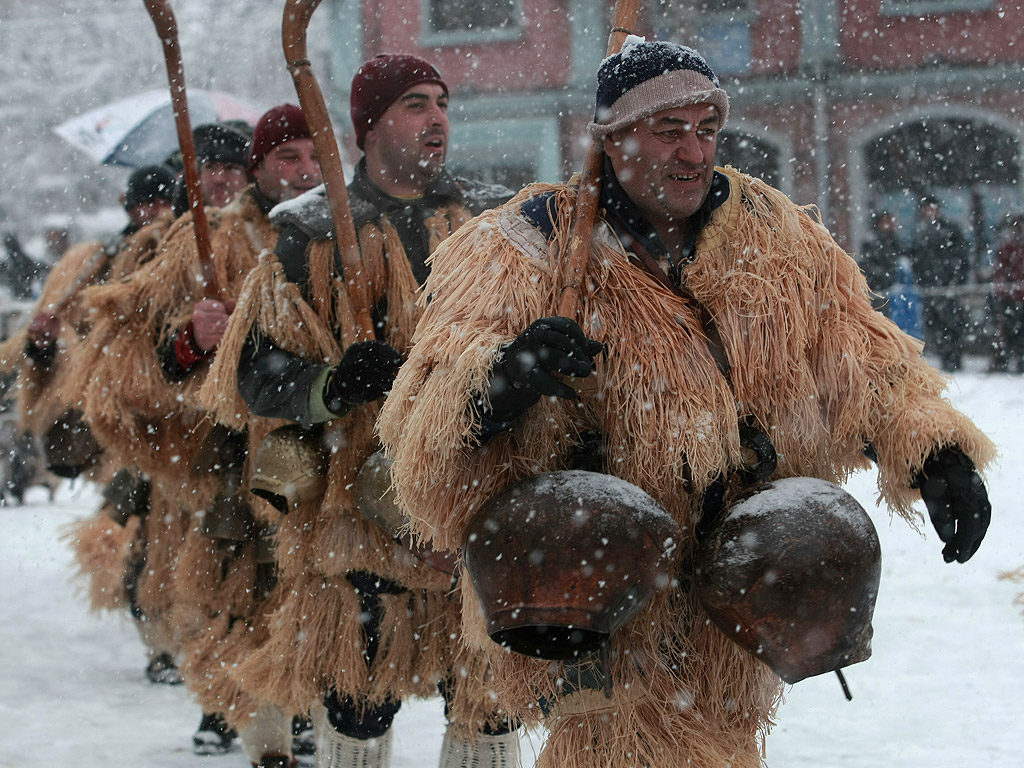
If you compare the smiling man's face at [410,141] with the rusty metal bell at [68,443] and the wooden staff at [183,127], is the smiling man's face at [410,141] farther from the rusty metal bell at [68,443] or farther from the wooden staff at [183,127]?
the rusty metal bell at [68,443]

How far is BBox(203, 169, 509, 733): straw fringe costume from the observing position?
313 cm

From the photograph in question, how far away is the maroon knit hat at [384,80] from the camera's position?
3.28 metres

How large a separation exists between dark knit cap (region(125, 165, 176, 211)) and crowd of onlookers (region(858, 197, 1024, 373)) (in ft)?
26.0

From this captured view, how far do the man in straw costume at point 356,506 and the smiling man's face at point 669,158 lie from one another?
950 mm

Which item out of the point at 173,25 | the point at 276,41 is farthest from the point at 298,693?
the point at 276,41

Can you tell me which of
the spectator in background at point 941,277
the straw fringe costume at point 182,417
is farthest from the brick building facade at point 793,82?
the straw fringe costume at point 182,417

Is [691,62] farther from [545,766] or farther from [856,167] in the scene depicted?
[856,167]

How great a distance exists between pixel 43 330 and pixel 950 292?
920cm

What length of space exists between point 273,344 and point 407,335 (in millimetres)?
336

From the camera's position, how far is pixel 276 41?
96.2 ft

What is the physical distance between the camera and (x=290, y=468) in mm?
3072

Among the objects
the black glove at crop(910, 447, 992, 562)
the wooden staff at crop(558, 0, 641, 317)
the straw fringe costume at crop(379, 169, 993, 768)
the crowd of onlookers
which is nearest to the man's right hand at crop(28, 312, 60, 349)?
the straw fringe costume at crop(379, 169, 993, 768)

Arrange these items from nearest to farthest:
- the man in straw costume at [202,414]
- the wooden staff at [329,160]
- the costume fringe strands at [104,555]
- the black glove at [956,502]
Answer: the black glove at [956,502] → the wooden staff at [329,160] → the man in straw costume at [202,414] → the costume fringe strands at [104,555]

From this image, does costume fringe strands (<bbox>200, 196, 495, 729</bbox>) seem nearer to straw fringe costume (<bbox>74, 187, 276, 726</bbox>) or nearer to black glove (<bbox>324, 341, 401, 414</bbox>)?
black glove (<bbox>324, 341, 401, 414</bbox>)
